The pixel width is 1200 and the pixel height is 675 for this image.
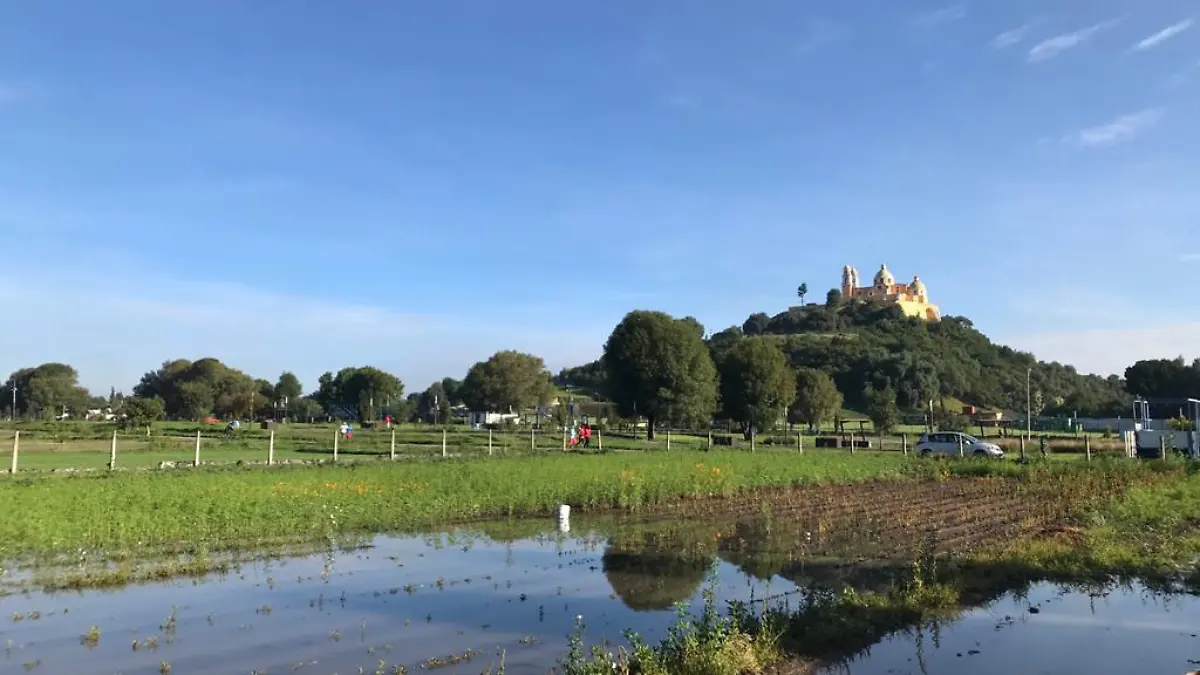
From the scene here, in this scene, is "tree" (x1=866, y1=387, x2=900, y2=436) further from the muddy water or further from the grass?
the muddy water

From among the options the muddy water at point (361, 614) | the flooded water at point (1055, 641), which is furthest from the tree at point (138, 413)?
the flooded water at point (1055, 641)

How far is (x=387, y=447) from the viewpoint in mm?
47344

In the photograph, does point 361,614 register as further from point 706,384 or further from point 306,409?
point 306,409

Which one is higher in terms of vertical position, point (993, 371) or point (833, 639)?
point (993, 371)

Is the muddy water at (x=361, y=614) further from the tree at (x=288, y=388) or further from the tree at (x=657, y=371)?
the tree at (x=288, y=388)

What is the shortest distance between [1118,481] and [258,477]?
28.2 meters

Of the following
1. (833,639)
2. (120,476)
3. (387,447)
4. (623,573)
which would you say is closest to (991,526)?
(623,573)

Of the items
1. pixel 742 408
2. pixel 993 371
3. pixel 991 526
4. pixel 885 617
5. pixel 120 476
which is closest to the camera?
pixel 885 617

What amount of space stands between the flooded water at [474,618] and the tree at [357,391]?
106809mm

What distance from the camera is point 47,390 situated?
122438 millimetres

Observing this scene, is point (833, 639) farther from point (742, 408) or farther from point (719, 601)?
point (742, 408)

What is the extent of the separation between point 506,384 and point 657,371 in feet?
177

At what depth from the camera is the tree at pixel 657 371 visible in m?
68.0

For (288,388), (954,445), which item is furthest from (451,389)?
(954,445)
